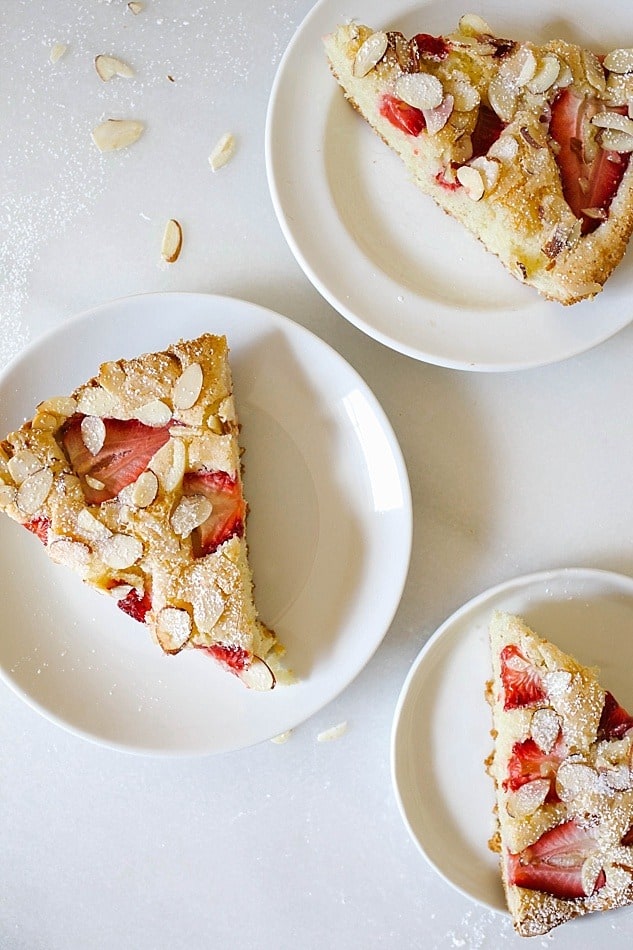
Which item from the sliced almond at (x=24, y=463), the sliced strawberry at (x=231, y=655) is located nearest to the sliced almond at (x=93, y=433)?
the sliced almond at (x=24, y=463)

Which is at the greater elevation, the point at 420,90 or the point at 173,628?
the point at 420,90

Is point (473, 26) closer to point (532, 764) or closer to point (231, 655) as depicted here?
point (231, 655)

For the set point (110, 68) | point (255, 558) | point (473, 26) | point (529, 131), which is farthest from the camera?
point (110, 68)

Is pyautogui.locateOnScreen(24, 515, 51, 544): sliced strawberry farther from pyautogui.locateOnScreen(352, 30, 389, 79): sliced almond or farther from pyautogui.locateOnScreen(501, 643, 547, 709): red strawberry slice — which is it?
pyautogui.locateOnScreen(352, 30, 389, 79): sliced almond

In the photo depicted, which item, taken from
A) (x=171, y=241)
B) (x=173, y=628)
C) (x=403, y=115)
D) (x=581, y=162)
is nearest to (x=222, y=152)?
(x=171, y=241)

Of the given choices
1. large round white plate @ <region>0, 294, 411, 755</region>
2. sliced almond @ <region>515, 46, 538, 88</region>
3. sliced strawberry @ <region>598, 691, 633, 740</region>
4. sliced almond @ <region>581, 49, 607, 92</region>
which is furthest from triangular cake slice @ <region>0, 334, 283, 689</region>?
sliced almond @ <region>581, 49, 607, 92</region>
